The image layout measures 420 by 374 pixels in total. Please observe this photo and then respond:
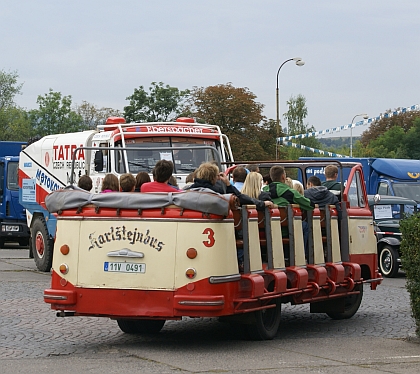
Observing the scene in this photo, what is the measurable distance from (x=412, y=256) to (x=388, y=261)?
9.61m

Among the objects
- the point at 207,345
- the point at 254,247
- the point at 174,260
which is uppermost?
the point at 254,247

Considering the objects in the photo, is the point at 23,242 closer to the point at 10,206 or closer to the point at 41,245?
the point at 10,206

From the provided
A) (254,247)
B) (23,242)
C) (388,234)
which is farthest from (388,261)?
(23,242)

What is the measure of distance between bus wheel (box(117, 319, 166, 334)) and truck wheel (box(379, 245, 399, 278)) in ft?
31.9

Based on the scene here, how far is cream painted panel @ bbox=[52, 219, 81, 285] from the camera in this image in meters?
9.57

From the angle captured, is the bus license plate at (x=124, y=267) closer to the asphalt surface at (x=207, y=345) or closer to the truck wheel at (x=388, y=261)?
the asphalt surface at (x=207, y=345)

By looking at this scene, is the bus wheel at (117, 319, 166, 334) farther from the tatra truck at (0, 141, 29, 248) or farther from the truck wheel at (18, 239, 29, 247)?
the truck wheel at (18, 239, 29, 247)

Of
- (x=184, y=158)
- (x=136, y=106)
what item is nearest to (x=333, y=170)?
(x=184, y=158)

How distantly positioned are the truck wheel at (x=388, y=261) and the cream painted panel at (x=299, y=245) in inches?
354

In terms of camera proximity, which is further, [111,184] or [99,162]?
[99,162]

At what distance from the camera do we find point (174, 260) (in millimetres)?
9102

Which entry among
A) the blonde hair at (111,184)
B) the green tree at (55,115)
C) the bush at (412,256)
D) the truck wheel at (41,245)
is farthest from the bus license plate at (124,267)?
the green tree at (55,115)

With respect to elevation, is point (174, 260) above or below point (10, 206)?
below

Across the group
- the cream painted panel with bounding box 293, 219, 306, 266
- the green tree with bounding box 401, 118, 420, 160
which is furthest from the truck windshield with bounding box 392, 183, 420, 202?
the green tree with bounding box 401, 118, 420, 160
